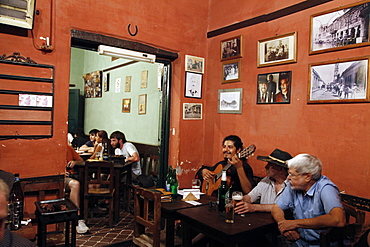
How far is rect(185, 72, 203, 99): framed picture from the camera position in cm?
464

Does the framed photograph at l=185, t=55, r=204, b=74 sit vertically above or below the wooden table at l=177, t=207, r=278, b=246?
Result: above

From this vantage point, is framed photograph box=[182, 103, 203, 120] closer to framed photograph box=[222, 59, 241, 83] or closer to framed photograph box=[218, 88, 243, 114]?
framed photograph box=[218, 88, 243, 114]

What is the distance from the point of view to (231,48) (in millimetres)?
4414

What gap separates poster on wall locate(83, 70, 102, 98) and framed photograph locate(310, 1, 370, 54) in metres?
6.44

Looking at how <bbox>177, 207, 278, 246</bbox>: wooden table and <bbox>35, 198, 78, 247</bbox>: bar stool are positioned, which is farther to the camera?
<bbox>35, 198, 78, 247</bbox>: bar stool

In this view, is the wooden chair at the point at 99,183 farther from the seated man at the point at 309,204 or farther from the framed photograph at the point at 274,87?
the seated man at the point at 309,204

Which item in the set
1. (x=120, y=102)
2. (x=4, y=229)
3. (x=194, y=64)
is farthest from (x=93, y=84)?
(x=4, y=229)

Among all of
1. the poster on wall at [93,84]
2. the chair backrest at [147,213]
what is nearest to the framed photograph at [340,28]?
the chair backrest at [147,213]

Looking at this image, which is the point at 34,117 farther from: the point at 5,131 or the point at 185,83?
the point at 185,83

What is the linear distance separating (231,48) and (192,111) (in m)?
1.14

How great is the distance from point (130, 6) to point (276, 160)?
282 centimetres

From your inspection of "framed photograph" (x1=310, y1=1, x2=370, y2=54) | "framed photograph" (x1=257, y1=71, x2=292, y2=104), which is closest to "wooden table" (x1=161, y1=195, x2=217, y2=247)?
"framed photograph" (x1=257, y1=71, x2=292, y2=104)

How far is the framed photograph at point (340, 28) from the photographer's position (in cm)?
298

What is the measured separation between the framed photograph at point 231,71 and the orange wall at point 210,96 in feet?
0.31
